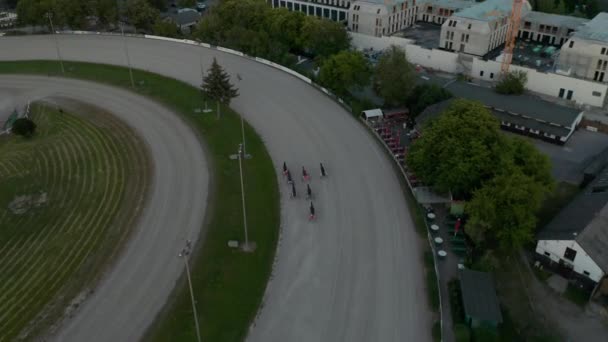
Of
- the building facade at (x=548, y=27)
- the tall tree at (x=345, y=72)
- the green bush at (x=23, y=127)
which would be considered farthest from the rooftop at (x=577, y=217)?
the green bush at (x=23, y=127)

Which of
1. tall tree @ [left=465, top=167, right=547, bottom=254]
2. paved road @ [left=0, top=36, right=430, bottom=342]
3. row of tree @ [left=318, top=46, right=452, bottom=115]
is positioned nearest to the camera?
paved road @ [left=0, top=36, right=430, bottom=342]

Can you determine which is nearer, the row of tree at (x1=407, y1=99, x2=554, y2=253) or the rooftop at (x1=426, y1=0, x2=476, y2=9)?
the row of tree at (x1=407, y1=99, x2=554, y2=253)

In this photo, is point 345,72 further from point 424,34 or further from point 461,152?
point 424,34

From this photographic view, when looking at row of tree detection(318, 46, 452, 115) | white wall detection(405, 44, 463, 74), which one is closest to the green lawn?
row of tree detection(318, 46, 452, 115)

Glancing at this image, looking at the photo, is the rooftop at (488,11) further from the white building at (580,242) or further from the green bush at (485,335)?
the green bush at (485,335)

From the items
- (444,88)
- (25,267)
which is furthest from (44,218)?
(444,88)

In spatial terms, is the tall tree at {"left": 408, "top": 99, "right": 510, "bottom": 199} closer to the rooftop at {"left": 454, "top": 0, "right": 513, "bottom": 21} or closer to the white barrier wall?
the white barrier wall
